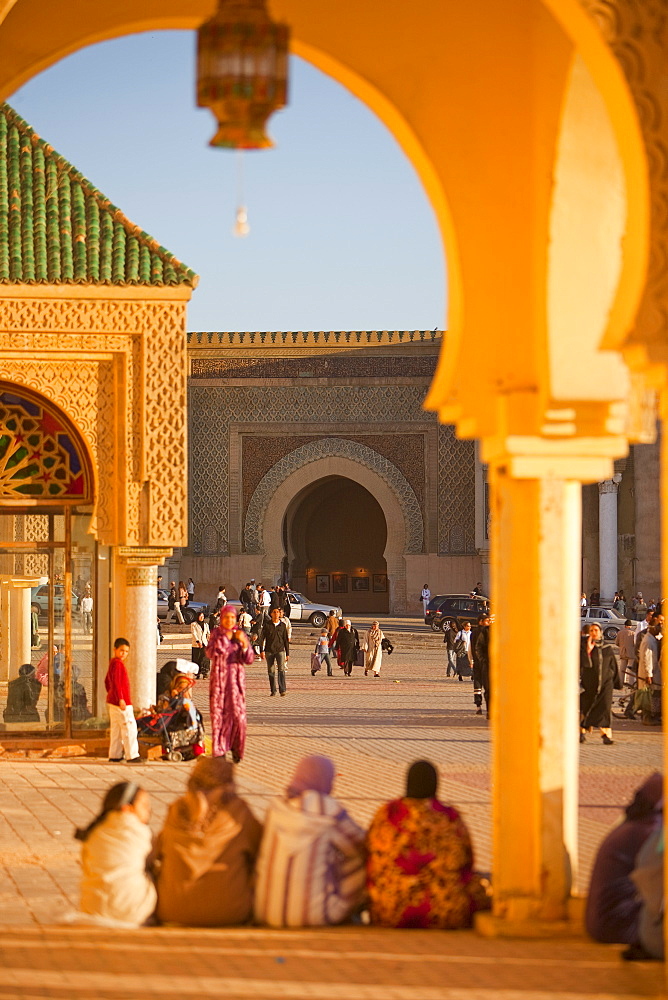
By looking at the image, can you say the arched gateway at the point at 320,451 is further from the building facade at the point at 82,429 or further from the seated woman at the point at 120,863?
the seated woman at the point at 120,863

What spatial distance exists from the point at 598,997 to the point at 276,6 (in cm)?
397

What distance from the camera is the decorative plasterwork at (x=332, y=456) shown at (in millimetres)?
34812

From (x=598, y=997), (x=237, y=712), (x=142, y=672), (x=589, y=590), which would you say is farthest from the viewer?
(x=589, y=590)

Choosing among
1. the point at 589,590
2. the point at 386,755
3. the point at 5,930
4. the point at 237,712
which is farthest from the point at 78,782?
the point at 589,590

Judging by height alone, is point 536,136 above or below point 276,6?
below

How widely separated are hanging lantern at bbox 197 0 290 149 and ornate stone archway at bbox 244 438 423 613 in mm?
30520

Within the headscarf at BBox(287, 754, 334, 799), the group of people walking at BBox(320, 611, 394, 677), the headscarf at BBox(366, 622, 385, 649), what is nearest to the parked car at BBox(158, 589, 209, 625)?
the group of people walking at BBox(320, 611, 394, 677)

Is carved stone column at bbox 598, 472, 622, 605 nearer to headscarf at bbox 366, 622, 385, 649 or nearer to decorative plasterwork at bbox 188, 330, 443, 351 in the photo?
decorative plasterwork at bbox 188, 330, 443, 351

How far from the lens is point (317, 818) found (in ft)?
18.7

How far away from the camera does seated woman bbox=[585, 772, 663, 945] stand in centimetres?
542

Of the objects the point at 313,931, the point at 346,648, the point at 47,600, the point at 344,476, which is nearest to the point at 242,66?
the point at 313,931

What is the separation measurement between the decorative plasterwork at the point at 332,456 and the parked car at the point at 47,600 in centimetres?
2170

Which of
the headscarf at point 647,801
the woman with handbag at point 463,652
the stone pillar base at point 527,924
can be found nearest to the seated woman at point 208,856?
the stone pillar base at point 527,924

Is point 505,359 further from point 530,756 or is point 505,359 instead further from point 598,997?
point 598,997
